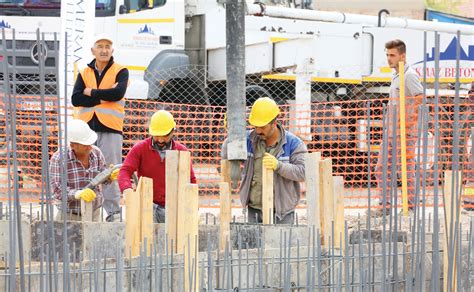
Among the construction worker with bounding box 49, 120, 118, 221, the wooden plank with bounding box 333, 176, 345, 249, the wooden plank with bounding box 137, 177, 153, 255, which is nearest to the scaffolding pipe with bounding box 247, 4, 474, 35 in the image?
the construction worker with bounding box 49, 120, 118, 221

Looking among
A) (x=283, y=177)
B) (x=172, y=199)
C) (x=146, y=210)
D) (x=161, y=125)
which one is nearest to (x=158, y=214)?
(x=161, y=125)

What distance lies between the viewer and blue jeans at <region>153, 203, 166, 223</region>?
9039 mm

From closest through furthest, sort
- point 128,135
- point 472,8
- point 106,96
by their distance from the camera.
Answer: point 106,96, point 128,135, point 472,8

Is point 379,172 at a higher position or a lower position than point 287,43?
lower

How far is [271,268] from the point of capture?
736 centimetres

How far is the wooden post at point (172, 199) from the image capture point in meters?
7.30

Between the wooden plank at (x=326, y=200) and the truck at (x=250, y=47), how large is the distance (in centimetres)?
661

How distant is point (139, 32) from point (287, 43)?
184 centimetres

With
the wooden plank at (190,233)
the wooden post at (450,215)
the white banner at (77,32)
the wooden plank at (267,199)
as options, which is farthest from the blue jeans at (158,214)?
the white banner at (77,32)

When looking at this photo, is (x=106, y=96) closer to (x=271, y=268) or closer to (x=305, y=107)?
(x=271, y=268)

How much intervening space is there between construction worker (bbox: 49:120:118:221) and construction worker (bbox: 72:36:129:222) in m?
0.86

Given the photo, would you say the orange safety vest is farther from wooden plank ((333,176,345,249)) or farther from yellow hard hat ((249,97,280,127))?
wooden plank ((333,176,345,249))

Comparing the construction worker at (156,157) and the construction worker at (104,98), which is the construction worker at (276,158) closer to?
the construction worker at (156,157)

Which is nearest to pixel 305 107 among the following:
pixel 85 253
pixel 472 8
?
pixel 85 253
